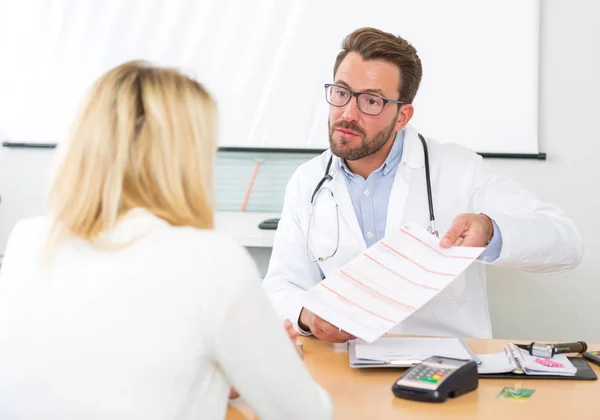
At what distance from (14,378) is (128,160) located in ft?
1.11

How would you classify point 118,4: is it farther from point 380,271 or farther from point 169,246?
point 169,246

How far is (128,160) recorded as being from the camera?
1072mm

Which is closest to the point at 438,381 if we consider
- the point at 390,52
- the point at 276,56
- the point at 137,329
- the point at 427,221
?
the point at 137,329

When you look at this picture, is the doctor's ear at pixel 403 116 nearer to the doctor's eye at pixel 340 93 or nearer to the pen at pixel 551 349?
the doctor's eye at pixel 340 93

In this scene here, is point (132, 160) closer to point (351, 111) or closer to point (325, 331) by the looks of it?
point (325, 331)

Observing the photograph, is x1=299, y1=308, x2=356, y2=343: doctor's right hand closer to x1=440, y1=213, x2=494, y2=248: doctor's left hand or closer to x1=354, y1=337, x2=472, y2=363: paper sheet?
x1=354, y1=337, x2=472, y2=363: paper sheet

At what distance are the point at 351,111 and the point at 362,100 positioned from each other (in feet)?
0.17

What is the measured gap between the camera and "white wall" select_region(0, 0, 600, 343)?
111 inches

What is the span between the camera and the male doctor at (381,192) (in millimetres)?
2102

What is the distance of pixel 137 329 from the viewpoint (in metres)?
1.01

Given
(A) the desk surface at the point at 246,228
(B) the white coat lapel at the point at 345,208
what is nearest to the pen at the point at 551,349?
(B) the white coat lapel at the point at 345,208

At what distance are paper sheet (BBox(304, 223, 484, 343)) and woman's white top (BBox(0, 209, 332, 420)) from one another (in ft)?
1.43

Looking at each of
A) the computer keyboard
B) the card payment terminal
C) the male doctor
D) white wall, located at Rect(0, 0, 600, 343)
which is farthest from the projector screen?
the card payment terminal

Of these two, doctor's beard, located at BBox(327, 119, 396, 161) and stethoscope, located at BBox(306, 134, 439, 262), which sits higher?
doctor's beard, located at BBox(327, 119, 396, 161)
